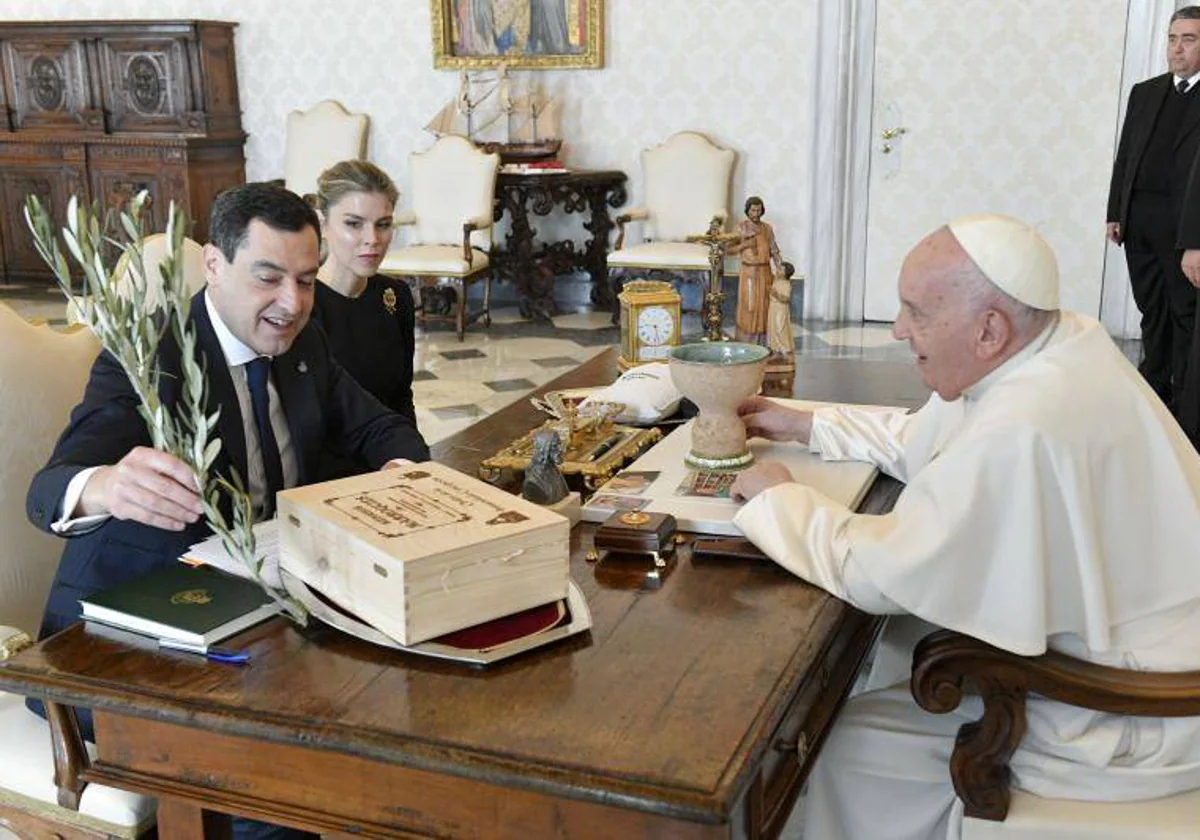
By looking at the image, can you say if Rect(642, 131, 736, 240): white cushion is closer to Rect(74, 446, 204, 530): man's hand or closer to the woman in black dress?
the woman in black dress

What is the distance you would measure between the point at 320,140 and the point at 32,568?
716 cm

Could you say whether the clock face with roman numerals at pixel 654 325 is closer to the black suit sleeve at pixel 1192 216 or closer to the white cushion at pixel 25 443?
the white cushion at pixel 25 443

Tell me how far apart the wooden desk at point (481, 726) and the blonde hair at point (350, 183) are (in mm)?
1972

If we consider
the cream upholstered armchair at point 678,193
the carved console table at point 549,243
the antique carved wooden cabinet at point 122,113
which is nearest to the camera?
the cream upholstered armchair at point 678,193

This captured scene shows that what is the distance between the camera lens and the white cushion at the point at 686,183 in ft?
27.0

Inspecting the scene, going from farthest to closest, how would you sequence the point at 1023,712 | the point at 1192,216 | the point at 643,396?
the point at 1192,216 < the point at 643,396 < the point at 1023,712

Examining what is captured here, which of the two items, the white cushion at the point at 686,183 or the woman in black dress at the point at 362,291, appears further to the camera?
the white cushion at the point at 686,183

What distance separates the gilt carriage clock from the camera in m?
3.20

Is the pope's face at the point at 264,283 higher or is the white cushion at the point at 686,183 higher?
the pope's face at the point at 264,283

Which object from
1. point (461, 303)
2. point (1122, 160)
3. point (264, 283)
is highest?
point (264, 283)

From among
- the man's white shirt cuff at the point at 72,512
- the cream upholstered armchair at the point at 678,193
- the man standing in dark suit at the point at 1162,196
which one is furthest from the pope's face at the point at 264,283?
the cream upholstered armchair at the point at 678,193

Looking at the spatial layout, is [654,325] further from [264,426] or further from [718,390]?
[264,426]

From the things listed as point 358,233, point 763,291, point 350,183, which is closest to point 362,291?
point 358,233

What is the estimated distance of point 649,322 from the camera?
10.6ft
